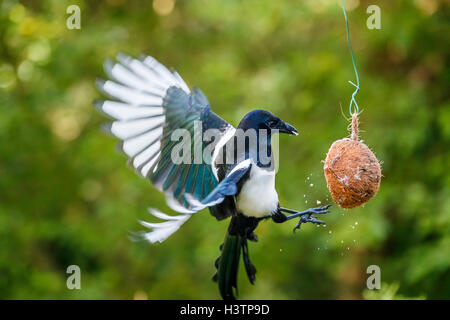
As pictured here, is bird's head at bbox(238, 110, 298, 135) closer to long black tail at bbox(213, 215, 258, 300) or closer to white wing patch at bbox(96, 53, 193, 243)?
long black tail at bbox(213, 215, 258, 300)

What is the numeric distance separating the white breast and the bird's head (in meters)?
0.17

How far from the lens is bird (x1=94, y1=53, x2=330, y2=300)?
2258 millimetres

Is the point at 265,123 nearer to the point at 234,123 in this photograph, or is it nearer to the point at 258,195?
the point at 258,195

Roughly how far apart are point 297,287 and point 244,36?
2.58m

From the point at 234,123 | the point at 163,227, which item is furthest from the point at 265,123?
the point at 234,123

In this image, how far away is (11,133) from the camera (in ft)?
15.3

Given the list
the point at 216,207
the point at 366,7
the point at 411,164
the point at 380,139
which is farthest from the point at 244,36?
the point at 216,207

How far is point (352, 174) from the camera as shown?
2.28 meters

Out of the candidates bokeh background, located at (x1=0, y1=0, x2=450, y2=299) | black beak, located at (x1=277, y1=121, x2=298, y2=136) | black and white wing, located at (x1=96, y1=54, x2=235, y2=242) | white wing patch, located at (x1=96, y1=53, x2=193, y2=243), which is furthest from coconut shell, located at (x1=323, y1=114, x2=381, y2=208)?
bokeh background, located at (x1=0, y1=0, x2=450, y2=299)

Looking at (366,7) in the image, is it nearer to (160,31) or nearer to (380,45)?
(380,45)

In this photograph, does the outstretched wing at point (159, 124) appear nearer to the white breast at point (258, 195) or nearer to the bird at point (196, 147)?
the bird at point (196, 147)

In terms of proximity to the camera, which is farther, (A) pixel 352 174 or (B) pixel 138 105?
(B) pixel 138 105

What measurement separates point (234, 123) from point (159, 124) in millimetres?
1600

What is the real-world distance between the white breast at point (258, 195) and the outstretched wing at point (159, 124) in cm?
22
